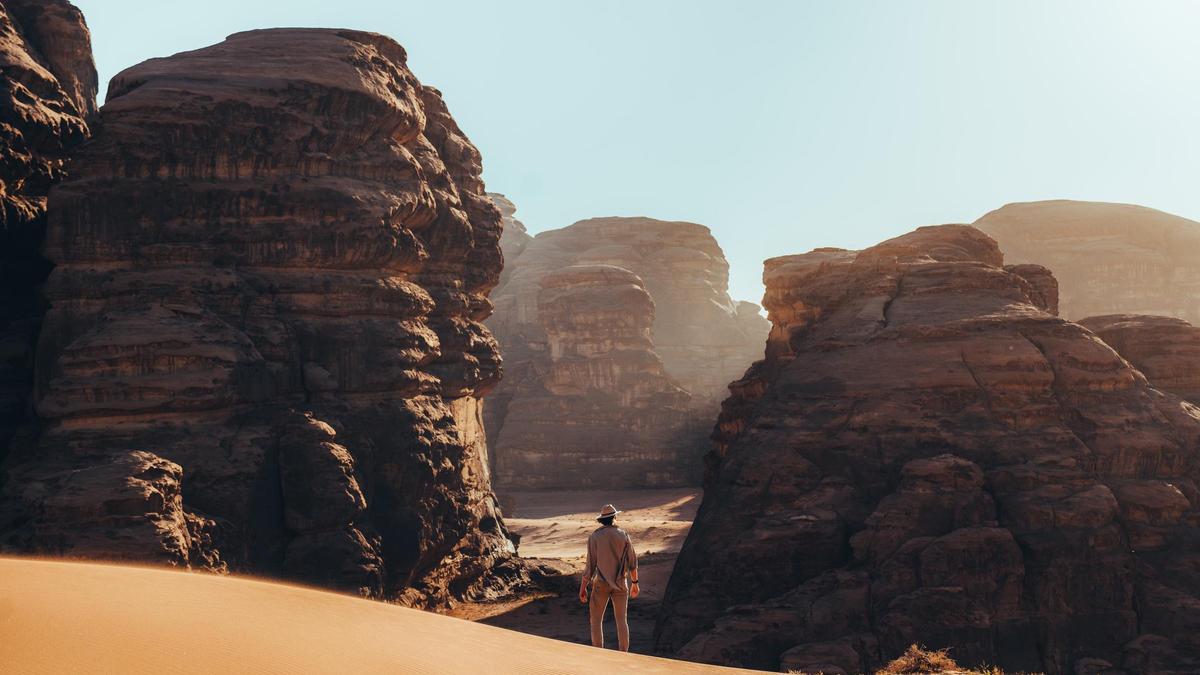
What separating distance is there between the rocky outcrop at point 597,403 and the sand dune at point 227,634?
2232 inches

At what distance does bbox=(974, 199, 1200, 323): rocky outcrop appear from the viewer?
270ft

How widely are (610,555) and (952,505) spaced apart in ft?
34.8

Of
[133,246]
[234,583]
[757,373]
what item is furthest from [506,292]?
[234,583]

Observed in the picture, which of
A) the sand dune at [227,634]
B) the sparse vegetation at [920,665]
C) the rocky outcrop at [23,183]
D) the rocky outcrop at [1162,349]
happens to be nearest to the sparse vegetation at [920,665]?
the sparse vegetation at [920,665]

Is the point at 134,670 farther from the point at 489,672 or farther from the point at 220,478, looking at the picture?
the point at 220,478

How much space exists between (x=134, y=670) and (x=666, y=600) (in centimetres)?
1702

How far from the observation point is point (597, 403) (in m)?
71.2

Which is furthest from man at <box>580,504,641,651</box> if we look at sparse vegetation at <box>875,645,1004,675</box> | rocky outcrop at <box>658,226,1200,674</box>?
rocky outcrop at <box>658,226,1200,674</box>

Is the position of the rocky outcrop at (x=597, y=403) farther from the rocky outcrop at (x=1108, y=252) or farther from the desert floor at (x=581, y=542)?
the rocky outcrop at (x=1108, y=252)

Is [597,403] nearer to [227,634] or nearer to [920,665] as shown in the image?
[920,665]

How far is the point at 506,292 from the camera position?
94.9 metres

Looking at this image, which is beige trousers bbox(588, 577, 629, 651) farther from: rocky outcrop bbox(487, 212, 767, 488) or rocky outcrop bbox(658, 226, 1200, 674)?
rocky outcrop bbox(487, 212, 767, 488)

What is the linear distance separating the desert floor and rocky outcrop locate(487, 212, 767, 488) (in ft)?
9.25

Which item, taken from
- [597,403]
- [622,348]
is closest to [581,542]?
[597,403]
